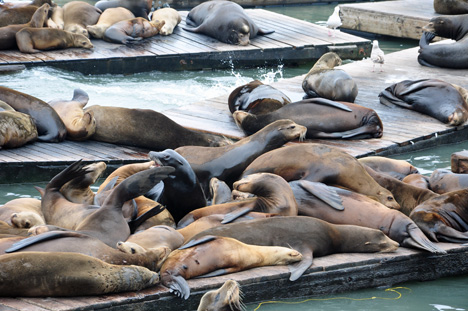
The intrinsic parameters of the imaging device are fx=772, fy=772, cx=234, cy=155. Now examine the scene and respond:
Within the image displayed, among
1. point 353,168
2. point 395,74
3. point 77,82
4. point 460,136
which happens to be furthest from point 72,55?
point 353,168

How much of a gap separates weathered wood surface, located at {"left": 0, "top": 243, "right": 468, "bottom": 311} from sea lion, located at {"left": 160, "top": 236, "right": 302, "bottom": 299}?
48 millimetres

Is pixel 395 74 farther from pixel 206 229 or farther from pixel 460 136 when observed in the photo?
pixel 206 229

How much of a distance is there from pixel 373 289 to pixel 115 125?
145 inches

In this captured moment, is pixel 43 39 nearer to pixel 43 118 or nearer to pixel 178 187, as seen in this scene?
pixel 43 118

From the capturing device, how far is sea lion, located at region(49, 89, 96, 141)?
7.61 m

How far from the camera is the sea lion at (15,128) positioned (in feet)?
23.6

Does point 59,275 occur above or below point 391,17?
above

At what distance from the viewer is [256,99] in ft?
26.6

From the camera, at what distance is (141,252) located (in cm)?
427

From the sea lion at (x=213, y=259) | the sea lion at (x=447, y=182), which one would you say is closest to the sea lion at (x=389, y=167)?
the sea lion at (x=447, y=182)

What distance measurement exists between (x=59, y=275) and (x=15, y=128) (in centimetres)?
366

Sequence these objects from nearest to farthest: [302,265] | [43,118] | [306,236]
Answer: [302,265], [306,236], [43,118]

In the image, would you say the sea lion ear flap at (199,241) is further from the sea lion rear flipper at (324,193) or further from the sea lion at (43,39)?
the sea lion at (43,39)

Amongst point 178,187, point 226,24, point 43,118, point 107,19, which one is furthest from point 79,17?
point 178,187
